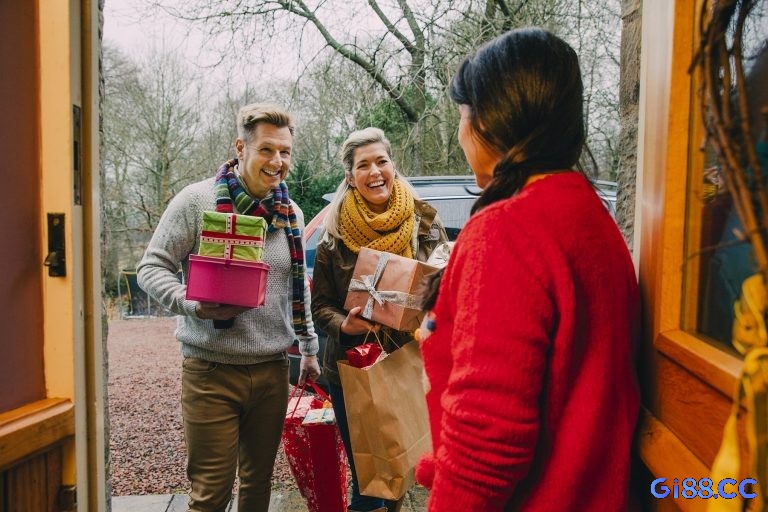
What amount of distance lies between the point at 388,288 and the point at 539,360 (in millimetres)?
1436

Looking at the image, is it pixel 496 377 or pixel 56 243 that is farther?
pixel 56 243

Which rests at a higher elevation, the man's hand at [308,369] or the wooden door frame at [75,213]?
the wooden door frame at [75,213]

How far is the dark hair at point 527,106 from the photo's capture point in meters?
1.07

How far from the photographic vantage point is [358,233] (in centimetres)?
269

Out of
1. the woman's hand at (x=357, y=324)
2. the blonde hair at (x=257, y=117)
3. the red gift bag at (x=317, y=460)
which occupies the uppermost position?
the blonde hair at (x=257, y=117)

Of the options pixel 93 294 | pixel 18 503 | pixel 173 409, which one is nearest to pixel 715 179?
pixel 93 294

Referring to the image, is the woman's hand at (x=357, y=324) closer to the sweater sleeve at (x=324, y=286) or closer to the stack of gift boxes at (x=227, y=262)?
the sweater sleeve at (x=324, y=286)

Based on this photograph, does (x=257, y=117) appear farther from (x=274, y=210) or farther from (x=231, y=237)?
(x=231, y=237)

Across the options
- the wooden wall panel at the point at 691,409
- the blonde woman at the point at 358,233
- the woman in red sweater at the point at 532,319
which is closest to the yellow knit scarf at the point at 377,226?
the blonde woman at the point at 358,233

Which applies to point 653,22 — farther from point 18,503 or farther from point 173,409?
point 173,409

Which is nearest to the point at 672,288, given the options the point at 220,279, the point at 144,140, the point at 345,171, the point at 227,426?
the point at 220,279

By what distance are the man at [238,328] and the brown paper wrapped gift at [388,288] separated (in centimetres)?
30

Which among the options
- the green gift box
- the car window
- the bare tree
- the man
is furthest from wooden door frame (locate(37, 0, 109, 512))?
the bare tree

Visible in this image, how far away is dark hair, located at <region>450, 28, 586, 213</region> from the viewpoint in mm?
1071
